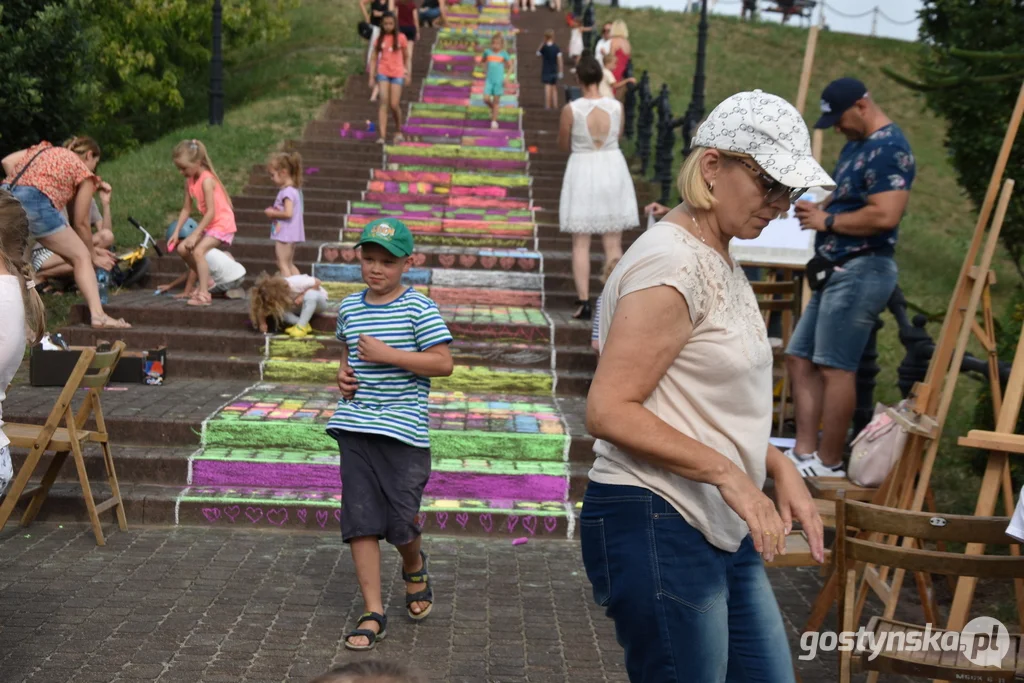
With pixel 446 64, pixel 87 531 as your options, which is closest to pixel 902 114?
pixel 446 64

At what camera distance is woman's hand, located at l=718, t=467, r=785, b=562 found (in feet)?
7.80

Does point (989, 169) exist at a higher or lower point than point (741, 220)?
lower

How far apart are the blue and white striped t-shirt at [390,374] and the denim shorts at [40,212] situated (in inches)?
192

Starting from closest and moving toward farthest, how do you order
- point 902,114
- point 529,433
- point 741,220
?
point 741,220, point 529,433, point 902,114

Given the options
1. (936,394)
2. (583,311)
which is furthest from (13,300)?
(583,311)

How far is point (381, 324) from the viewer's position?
4.79 m

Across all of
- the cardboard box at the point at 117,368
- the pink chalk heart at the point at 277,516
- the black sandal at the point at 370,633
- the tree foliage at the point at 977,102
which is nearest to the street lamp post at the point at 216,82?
the cardboard box at the point at 117,368

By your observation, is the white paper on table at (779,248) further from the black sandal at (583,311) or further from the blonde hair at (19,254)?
the blonde hair at (19,254)

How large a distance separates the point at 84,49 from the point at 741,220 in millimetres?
10401

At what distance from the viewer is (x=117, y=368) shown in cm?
829

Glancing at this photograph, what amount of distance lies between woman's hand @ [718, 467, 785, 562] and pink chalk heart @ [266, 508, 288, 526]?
4446 mm

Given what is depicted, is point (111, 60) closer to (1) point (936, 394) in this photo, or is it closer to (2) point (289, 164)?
(2) point (289, 164)

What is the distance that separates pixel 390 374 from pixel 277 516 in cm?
205

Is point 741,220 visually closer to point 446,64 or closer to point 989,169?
point 989,169
